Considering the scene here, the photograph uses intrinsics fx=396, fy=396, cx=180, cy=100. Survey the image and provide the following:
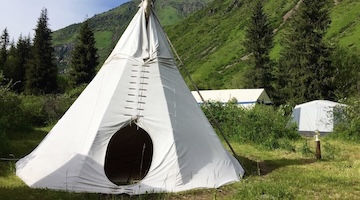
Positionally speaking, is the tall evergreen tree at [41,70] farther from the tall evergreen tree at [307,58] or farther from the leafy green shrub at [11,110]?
the tall evergreen tree at [307,58]

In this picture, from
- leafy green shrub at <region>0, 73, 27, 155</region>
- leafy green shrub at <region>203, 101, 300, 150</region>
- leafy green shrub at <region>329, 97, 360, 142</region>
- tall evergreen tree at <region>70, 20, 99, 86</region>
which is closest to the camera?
leafy green shrub at <region>0, 73, 27, 155</region>

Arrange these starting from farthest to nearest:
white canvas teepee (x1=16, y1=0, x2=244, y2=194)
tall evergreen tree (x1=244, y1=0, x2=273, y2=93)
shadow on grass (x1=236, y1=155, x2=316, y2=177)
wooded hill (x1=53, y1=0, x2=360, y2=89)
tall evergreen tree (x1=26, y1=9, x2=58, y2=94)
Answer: wooded hill (x1=53, y1=0, x2=360, y2=89) → tall evergreen tree (x1=244, y1=0, x2=273, y2=93) → tall evergreen tree (x1=26, y1=9, x2=58, y2=94) → shadow on grass (x1=236, y1=155, x2=316, y2=177) → white canvas teepee (x1=16, y1=0, x2=244, y2=194)

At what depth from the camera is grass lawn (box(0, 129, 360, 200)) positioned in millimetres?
6723

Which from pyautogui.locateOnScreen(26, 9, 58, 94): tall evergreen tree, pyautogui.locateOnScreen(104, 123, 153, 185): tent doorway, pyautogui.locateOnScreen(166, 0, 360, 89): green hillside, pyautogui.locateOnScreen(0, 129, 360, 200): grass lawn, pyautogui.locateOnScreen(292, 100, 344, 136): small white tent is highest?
pyautogui.locateOnScreen(166, 0, 360, 89): green hillside

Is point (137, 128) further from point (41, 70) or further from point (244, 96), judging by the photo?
point (41, 70)

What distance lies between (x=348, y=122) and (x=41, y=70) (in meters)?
30.5

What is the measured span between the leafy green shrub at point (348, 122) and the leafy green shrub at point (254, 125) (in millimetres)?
2240

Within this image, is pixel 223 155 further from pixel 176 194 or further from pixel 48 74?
pixel 48 74

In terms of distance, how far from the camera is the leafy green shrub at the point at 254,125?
16266 mm

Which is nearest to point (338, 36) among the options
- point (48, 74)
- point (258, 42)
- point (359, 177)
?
point (258, 42)

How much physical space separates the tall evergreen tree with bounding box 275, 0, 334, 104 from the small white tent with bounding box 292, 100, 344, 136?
34.9 feet

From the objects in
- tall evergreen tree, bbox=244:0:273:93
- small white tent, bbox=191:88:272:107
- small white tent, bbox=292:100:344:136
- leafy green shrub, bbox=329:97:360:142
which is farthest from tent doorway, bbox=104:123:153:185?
tall evergreen tree, bbox=244:0:273:93

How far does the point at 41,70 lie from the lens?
3959 cm

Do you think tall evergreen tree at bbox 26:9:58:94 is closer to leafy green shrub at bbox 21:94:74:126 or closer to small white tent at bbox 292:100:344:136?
leafy green shrub at bbox 21:94:74:126
